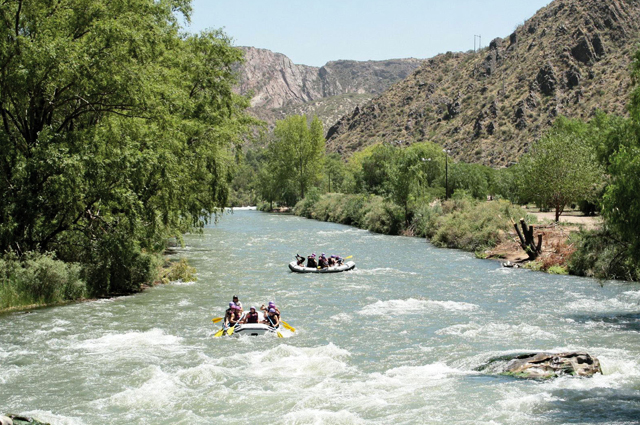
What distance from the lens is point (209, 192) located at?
34.0 m

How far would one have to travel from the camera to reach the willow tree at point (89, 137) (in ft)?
66.7

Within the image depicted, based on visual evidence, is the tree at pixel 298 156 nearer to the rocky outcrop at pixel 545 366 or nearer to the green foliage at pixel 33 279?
the green foliage at pixel 33 279

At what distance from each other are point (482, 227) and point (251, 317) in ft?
87.4

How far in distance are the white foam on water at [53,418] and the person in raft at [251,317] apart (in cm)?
763

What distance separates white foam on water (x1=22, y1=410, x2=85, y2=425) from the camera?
1171 centimetres

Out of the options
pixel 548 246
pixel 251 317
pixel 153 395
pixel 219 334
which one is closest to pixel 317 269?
pixel 251 317

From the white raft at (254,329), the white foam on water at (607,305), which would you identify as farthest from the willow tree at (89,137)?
the white foam on water at (607,305)

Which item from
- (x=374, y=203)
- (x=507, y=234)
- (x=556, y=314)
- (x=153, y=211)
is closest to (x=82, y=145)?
(x=153, y=211)

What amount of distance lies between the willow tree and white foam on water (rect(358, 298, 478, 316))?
8613mm

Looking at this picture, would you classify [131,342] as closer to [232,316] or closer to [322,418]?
[232,316]

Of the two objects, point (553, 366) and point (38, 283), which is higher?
point (38, 283)

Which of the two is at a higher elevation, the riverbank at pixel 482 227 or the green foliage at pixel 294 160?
the green foliage at pixel 294 160

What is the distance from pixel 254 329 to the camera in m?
18.6

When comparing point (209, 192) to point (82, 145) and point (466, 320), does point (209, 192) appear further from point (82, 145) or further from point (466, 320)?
point (466, 320)
